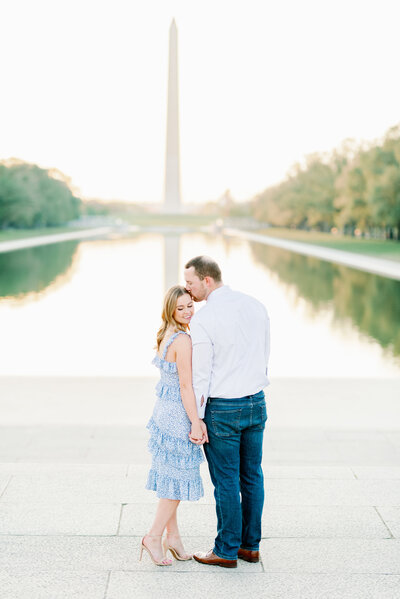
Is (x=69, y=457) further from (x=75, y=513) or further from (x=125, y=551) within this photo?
(x=125, y=551)

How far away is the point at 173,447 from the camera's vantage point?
351 cm

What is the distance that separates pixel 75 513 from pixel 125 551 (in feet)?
1.67

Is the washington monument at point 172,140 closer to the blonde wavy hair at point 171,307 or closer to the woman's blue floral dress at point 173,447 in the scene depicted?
the blonde wavy hair at point 171,307

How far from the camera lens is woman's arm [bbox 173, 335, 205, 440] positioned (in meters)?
3.36

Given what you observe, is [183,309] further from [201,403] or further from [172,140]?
[172,140]

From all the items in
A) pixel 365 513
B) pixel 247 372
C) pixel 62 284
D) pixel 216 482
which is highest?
pixel 247 372

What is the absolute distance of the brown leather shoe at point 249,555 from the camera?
3.50m

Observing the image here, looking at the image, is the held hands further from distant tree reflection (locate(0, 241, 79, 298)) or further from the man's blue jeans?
distant tree reflection (locate(0, 241, 79, 298))

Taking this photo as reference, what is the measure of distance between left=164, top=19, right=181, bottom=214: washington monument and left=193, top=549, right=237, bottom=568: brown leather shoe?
2733 inches

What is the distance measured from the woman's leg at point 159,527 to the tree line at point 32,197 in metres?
64.1

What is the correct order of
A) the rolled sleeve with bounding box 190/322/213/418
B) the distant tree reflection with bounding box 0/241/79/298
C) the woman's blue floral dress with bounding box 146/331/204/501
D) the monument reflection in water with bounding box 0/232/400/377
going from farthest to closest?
the distant tree reflection with bounding box 0/241/79/298
the monument reflection in water with bounding box 0/232/400/377
the woman's blue floral dress with bounding box 146/331/204/501
the rolled sleeve with bounding box 190/322/213/418

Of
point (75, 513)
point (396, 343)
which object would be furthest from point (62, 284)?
point (75, 513)

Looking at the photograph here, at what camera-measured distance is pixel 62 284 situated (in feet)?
69.5

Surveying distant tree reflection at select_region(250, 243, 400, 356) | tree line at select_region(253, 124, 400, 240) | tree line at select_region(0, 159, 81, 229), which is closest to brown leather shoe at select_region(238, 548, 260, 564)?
distant tree reflection at select_region(250, 243, 400, 356)
